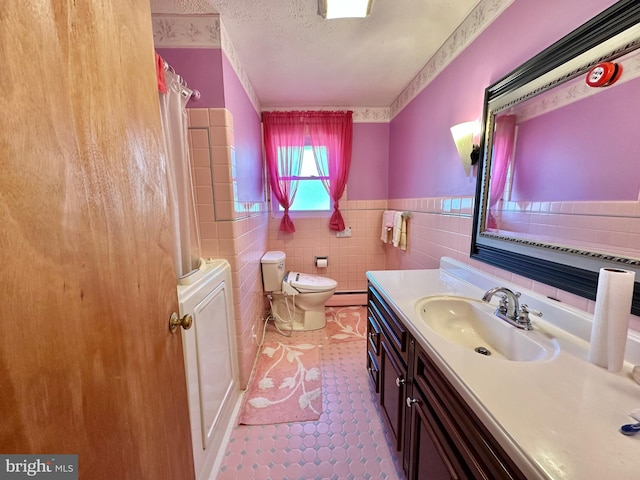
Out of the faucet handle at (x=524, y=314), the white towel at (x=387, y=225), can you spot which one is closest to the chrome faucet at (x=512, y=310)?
the faucet handle at (x=524, y=314)

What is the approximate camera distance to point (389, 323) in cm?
123

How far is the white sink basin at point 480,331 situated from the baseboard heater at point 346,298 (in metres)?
1.82

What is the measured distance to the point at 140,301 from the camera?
2.00 ft

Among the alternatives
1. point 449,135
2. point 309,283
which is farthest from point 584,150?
point 309,283

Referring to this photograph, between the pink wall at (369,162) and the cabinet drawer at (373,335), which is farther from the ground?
the pink wall at (369,162)

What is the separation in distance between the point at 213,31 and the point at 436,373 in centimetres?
193

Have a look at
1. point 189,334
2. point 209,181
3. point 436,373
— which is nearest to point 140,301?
point 189,334

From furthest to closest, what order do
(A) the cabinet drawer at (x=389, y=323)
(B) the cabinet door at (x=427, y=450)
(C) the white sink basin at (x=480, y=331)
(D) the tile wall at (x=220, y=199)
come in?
(D) the tile wall at (x=220, y=199)
(A) the cabinet drawer at (x=389, y=323)
(C) the white sink basin at (x=480, y=331)
(B) the cabinet door at (x=427, y=450)

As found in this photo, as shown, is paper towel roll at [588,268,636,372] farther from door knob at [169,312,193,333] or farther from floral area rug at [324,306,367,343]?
floral area rug at [324,306,367,343]

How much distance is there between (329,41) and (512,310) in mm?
1784

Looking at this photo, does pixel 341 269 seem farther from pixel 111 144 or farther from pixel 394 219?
pixel 111 144

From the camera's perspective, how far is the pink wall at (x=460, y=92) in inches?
37.8

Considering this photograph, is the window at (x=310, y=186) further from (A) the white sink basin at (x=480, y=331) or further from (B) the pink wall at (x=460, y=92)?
(A) the white sink basin at (x=480, y=331)

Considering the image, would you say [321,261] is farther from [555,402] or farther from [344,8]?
[555,402]
